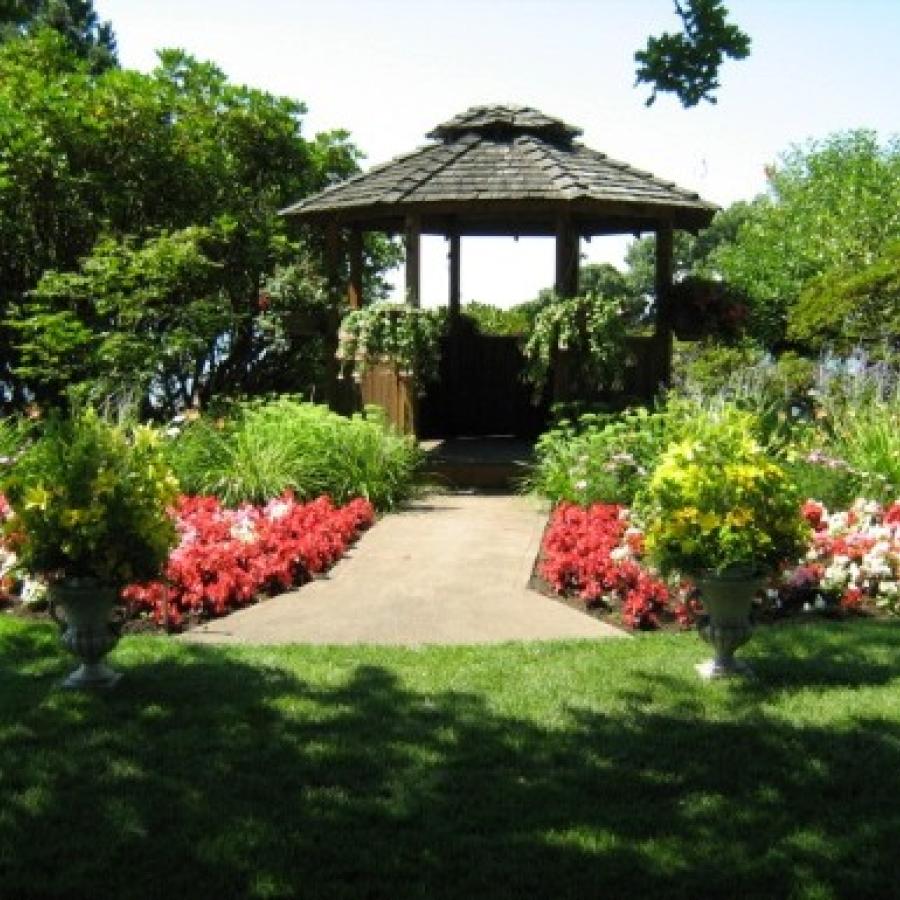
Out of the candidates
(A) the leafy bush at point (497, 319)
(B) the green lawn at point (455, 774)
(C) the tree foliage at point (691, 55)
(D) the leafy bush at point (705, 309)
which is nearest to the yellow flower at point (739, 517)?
(B) the green lawn at point (455, 774)

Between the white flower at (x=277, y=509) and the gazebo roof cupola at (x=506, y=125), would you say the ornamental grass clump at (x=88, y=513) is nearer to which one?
the white flower at (x=277, y=509)

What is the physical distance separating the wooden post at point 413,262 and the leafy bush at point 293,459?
1.80 metres

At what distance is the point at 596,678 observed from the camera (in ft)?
20.3

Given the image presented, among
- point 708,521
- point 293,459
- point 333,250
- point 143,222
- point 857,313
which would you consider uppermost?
point 143,222

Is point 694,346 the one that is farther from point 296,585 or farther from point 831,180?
point 831,180

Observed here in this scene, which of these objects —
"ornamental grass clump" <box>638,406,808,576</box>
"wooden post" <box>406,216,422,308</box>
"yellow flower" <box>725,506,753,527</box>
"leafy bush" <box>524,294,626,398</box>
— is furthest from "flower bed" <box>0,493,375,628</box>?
"wooden post" <box>406,216,422,308</box>

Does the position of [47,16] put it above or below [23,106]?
above

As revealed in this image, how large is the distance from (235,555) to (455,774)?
372 centimetres

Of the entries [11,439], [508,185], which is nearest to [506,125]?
[508,185]

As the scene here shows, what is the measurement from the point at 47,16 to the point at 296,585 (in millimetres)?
23039

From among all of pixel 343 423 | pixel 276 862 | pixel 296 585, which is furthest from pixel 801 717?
pixel 343 423

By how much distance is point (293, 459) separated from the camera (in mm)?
10688

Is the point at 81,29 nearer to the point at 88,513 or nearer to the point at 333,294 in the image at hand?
the point at 333,294

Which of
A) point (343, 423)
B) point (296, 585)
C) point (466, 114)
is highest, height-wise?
point (466, 114)
